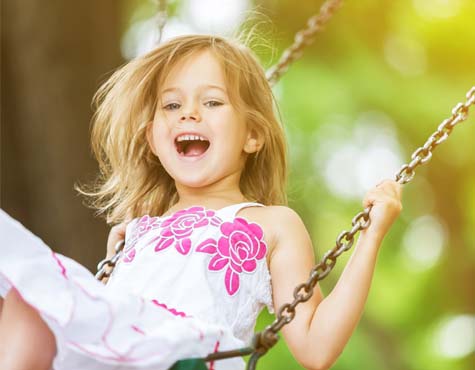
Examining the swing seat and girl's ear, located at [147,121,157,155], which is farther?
girl's ear, located at [147,121,157,155]

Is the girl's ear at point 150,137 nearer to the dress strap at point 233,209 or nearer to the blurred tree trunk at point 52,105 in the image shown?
the dress strap at point 233,209

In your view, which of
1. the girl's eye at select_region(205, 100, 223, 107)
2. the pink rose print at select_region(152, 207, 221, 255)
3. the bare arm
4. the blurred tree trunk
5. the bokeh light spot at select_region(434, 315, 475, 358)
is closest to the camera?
the bare arm

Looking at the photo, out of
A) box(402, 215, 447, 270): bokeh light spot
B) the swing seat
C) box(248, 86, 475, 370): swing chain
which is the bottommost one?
the swing seat

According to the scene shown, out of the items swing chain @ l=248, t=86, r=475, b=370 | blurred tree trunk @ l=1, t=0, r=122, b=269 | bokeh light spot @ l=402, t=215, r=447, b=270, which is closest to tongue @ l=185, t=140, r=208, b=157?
swing chain @ l=248, t=86, r=475, b=370

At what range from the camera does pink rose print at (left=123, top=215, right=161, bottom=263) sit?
1631mm

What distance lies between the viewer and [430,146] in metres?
1.50

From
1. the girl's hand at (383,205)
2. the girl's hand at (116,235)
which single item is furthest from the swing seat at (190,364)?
the girl's hand at (116,235)

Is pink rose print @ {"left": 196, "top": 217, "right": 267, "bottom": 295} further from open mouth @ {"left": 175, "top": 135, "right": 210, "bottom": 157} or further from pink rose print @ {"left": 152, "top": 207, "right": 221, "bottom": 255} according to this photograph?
open mouth @ {"left": 175, "top": 135, "right": 210, "bottom": 157}

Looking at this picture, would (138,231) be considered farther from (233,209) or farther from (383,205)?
(383,205)

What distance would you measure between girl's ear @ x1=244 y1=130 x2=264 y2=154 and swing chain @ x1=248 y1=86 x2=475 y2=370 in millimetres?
300

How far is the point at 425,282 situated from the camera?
450 cm

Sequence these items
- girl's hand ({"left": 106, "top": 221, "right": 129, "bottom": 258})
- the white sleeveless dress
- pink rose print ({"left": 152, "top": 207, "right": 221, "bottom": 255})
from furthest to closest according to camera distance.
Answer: girl's hand ({"left": 106, "top": 221, "right": 129, "bottom": 258})
pink rose print ({"left": 152, "top": 207, "right": 221, "bottom": 255})
the white sleeveless dress

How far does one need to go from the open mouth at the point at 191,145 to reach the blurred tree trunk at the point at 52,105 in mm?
1213

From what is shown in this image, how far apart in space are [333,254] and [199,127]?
380mm
